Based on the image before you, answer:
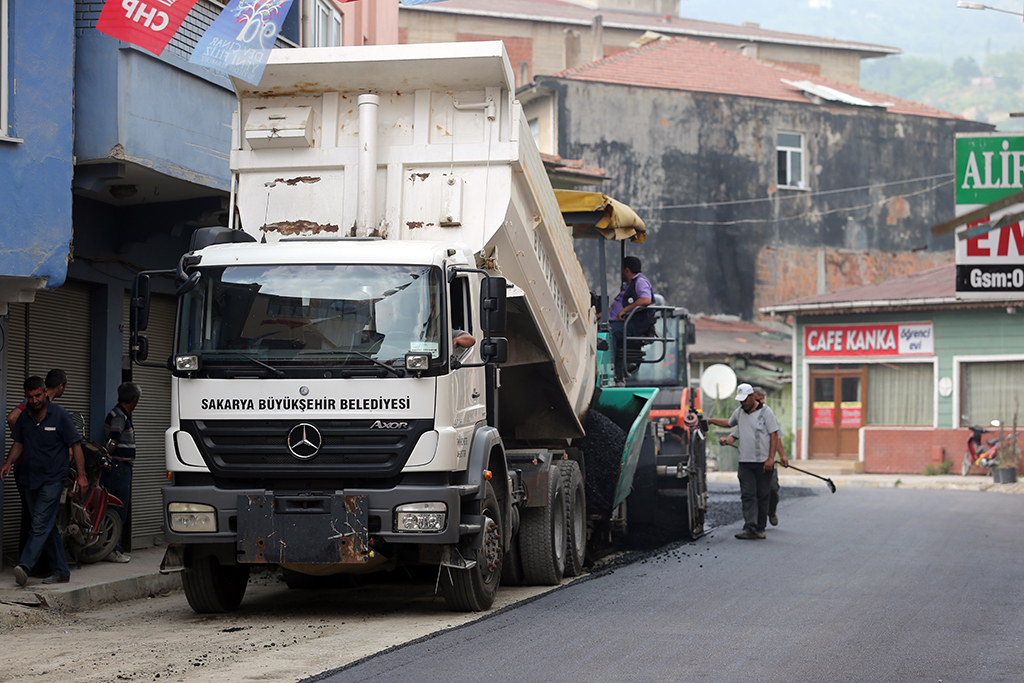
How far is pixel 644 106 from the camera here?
123 ft

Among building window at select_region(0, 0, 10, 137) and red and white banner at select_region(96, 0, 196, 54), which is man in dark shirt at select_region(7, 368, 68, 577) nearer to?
building window at select_region(0, 0, 10, 137)

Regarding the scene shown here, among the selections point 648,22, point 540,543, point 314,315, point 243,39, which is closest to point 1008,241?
point 540,543

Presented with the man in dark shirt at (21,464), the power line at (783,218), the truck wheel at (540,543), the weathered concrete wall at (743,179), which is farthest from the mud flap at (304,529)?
the power line at (783,218)

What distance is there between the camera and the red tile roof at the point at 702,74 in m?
37.9

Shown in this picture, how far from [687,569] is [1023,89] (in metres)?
162

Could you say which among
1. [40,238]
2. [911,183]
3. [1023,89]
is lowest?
[40,238]

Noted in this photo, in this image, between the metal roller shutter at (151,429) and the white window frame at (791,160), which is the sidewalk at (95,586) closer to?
the metal roller shutter at (151,429)

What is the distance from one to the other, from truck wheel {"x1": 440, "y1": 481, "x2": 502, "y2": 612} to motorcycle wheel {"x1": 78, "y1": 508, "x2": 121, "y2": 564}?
→ 13.6ft

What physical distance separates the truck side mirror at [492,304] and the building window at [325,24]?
7.49 meters

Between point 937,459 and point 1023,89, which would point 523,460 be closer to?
point 937,459

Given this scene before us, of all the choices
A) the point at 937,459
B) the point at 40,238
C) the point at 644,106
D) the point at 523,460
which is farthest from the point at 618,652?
the point at 644,106

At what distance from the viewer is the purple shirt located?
44.2 ft

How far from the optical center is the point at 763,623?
8586 mm

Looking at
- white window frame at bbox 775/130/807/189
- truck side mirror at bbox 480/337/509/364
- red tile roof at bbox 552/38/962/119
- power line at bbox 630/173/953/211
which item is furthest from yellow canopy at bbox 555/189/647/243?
white window frame at bbox 775/130/807/189
